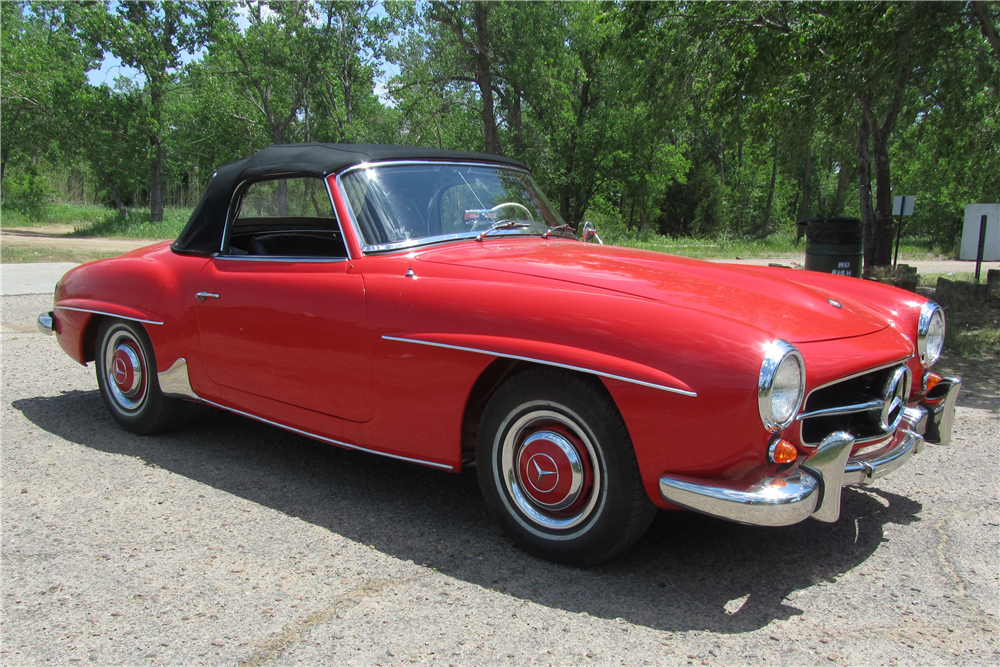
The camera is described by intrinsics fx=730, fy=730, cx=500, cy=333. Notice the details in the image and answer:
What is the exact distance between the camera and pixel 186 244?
3.96 metres

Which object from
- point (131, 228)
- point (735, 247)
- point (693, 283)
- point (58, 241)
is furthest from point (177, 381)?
point (131, 228)

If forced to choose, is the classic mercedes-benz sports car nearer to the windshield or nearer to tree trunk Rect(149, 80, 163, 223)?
the windshield

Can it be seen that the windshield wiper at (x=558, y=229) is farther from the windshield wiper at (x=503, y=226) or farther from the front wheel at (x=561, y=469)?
the front wheel at (x=561, y=469)

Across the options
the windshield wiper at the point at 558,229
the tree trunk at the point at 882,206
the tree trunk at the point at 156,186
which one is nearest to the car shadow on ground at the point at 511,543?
the windshield wiper at the point at 558,229

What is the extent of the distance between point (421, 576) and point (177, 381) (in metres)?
1.98

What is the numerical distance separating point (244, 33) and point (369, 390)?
31486mm

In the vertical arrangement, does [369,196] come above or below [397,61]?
below

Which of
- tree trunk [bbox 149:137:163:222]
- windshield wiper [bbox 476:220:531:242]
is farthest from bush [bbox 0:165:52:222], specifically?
windshield wiper [bbox 476:220:531:242]

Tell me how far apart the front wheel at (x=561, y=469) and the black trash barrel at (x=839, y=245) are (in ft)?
26.3

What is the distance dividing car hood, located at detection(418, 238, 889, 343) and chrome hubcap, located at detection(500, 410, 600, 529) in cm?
56

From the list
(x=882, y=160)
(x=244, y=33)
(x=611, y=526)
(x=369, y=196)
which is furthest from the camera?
(x=244, y=33)

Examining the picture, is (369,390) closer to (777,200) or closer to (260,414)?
(260,414)

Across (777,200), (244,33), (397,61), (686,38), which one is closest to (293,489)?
(686,38)

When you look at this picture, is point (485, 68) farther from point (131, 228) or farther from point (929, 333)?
point (929, 333)
